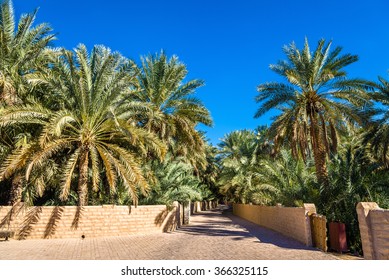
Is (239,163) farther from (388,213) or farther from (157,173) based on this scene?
(388,213)

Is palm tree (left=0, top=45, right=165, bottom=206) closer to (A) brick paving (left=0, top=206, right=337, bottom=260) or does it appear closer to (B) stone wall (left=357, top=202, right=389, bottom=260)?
(A) brick paving (left=0, top=206, right=337, bottom=260)

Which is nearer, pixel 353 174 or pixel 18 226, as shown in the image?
pixel 18 226

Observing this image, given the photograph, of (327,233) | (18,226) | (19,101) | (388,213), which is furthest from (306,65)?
(18,226)

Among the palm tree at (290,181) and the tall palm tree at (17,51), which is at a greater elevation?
the tall palm tree at (17,51)

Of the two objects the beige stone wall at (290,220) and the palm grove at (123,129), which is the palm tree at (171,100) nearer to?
the palm grove at (123,129)

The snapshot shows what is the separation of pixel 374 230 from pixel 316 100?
8033mm

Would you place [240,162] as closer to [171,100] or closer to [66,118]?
[171,100]

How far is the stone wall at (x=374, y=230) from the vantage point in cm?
695

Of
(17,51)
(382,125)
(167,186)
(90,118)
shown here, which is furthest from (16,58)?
(382,125)

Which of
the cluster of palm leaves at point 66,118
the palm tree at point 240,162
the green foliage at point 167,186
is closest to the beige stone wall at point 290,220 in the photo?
the green foliage at point 167,186

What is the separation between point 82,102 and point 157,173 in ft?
20.2

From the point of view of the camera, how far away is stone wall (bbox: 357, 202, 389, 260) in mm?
6953

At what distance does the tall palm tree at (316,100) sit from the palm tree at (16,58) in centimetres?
1095
